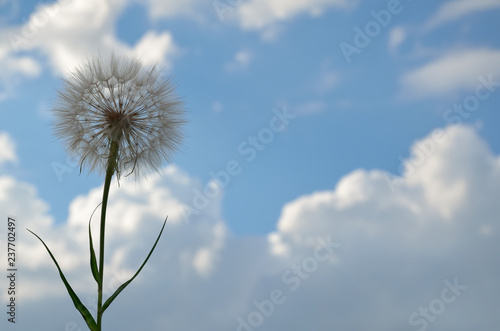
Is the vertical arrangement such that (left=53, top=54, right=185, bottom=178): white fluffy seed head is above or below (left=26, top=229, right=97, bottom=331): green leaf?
above

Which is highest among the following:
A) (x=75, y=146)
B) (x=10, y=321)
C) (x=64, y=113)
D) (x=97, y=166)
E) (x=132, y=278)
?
(x=64, y=113)

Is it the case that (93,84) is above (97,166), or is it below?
above

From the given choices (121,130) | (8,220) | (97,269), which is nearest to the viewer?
(97,269)

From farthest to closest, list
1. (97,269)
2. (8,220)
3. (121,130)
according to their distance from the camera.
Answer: (8,220) → (121,130) → (97,269)

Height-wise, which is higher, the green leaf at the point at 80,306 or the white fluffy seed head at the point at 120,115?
the white fluffy seed head at the point at 120,115

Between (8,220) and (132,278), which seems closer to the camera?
(132,278)

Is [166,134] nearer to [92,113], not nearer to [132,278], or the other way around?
[92,113]

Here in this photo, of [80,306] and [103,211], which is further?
[103,211]

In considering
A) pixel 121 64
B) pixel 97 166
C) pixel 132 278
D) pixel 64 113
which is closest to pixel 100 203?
pixel 97 166
